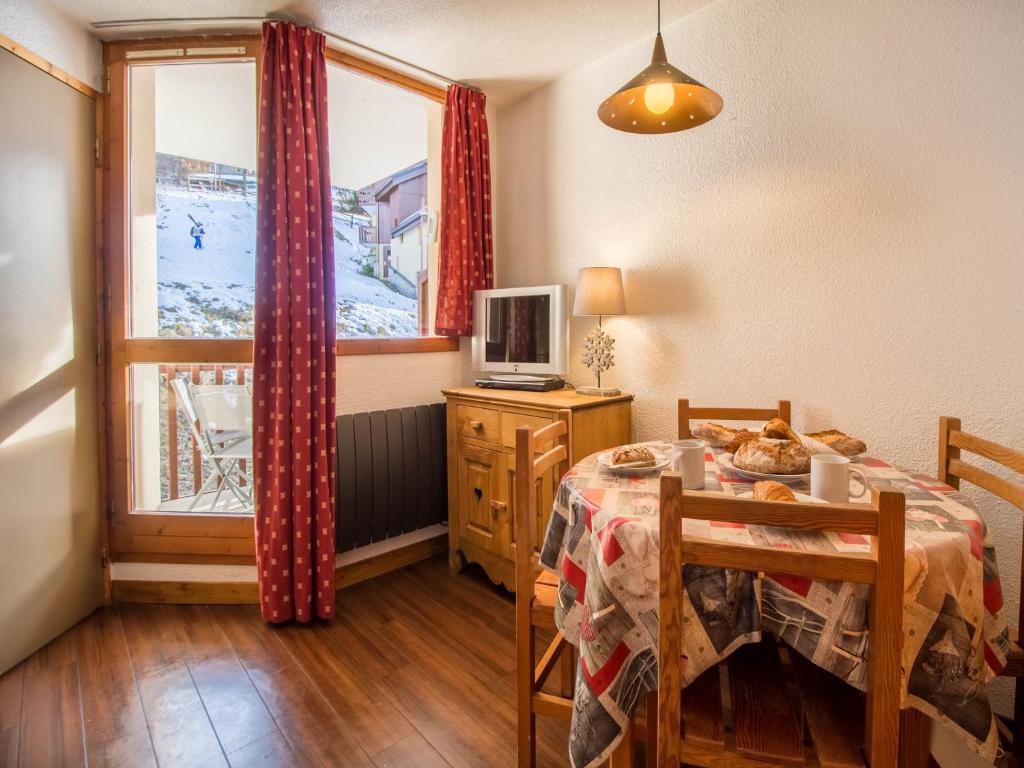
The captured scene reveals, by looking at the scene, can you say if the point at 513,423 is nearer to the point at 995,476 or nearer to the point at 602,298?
the point at 602,298

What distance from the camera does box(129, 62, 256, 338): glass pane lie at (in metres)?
2.35

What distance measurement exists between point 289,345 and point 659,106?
1651mm

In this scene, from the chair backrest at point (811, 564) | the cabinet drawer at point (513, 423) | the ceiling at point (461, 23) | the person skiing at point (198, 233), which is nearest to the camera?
the chair backrest at point (811, 564)

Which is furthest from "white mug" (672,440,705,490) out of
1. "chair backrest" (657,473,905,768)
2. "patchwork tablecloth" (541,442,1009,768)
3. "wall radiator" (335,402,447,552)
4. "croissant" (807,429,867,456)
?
"wall radiator" (335,402,447,552)

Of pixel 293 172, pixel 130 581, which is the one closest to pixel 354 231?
pixel 293 172

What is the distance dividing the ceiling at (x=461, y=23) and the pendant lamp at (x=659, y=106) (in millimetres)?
872

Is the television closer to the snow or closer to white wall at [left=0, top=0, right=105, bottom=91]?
A: the snow

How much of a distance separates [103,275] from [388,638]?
1.98 meters

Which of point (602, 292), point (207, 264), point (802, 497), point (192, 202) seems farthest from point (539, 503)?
point (192, 202)

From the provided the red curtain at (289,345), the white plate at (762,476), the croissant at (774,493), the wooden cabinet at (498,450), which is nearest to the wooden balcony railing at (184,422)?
the red curtain at (289,345)

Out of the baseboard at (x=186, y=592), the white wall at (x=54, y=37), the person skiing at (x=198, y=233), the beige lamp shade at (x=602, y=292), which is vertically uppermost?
the white wall at (x=54, y=37)

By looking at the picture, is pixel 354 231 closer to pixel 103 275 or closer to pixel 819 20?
pixel 103 275

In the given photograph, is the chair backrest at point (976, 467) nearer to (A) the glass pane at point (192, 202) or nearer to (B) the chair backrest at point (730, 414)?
(B) the chair backrest at point (730, 414)

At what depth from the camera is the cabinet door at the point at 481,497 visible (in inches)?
96.0
